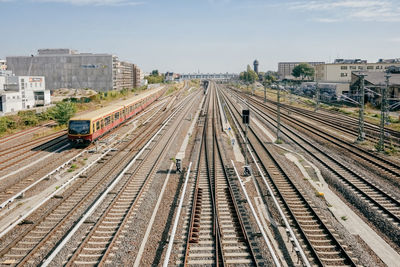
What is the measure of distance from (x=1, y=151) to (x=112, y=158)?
9935 mm

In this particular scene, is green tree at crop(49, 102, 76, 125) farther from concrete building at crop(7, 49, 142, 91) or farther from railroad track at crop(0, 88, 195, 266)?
concrete building at crop(7, 49, 142, 91)

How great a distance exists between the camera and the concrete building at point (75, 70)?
113750 mm

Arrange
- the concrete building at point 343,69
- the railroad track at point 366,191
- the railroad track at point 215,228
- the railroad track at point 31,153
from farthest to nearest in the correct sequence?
the concrete building at point 343,69 < the railroad track at point 31,153 < the railroad track at point 366,191 < the railroad track at point 215,228

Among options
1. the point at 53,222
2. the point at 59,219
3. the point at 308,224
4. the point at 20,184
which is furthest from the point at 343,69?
the point at 53,222

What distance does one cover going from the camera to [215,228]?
40.8 ft

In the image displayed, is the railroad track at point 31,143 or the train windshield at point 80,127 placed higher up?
the train windshield at point 80,127

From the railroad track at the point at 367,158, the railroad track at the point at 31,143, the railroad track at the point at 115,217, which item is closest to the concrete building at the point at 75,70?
the railroad track at the point at 31,143

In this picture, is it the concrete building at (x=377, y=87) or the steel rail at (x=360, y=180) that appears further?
the concrete building at (x=377, y=87)

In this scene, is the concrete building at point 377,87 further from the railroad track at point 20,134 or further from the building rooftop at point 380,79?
the railroad track at point 20,134

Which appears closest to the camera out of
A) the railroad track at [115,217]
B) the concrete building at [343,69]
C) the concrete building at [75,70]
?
the railroad track at [115,217]

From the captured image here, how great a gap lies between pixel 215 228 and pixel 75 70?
378ft

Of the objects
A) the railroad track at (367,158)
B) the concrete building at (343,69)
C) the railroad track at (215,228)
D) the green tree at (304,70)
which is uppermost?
the green tree at (304,70)

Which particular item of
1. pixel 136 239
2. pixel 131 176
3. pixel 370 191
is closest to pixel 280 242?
pixel 136 239

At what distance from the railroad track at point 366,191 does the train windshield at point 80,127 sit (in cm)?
1766
